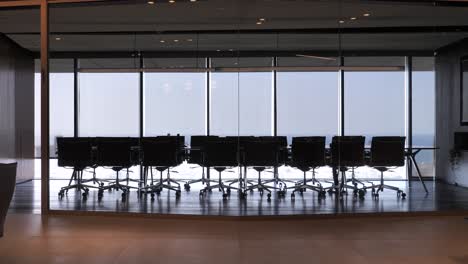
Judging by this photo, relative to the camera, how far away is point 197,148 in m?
7.84

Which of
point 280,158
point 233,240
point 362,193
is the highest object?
point 280,158

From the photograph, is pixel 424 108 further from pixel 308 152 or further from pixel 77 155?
pixel 77 155

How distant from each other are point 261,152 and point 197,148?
3.82ft

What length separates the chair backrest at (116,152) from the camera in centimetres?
757

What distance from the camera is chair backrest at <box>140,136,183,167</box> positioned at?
753 cm

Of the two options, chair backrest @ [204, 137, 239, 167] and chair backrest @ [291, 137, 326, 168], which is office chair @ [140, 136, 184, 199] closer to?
chair backrest @ [204, 137, 239, 167]

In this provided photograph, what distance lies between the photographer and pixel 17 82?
881cm

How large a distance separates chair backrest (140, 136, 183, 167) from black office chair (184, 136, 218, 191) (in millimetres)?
350

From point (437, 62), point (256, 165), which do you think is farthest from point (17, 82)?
point (437, 62)

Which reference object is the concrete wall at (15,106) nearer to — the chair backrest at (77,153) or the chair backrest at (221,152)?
the chair backrest at (77,153)

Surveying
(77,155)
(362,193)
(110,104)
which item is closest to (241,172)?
(362,193)

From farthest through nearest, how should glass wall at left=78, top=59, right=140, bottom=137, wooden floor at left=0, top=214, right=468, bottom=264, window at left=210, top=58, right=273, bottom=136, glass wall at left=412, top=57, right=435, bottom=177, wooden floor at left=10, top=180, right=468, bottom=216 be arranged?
1. glass wall at left=78, top=59, right=140, bottom=137
2. window at left=210, top=58, right=273, bottom=136
3. glass wall at left=412, top=57, right=435, bottom=177
4. wooden floor at left=10, top=180, right=468, bottom=216
5. wooden floor at left=0, top=214, right=468, bottom=264

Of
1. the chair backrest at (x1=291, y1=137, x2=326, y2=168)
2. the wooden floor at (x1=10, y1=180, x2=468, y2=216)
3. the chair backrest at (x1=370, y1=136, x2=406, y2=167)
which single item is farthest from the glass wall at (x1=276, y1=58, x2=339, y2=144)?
the wooden floor at (x1=10, y1=180, x2=468, y2=216)

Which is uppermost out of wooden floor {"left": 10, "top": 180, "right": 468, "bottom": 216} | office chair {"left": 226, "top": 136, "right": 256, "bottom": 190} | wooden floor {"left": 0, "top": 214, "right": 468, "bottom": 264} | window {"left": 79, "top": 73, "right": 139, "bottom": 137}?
window {"left": 79, "top": 73, "right": 139, "bottom": 137}
